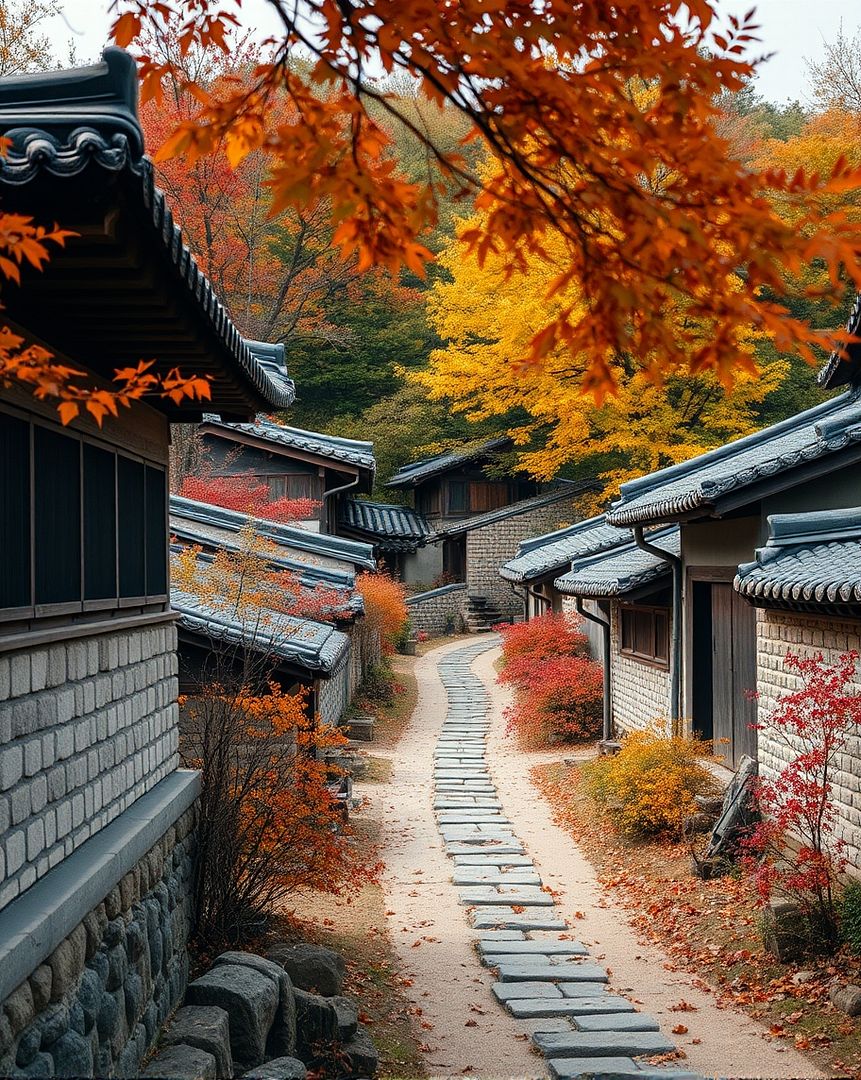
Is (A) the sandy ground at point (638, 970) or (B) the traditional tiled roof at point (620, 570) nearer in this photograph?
(A) the sandy ground at point (638, 970)

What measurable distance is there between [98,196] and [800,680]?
9.39 meters

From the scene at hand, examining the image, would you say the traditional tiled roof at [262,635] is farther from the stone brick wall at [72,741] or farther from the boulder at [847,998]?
the boulder at [847,998]

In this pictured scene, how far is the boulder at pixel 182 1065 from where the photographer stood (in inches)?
243

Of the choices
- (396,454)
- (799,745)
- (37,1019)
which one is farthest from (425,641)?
(37,1019)

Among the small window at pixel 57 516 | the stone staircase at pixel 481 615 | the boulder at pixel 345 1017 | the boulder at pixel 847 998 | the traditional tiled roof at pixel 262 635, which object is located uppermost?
the small window at pixel 57 516

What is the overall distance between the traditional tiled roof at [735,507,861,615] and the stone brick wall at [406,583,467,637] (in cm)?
2845

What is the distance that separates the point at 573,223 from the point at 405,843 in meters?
12.4

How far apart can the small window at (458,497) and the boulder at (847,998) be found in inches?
1393

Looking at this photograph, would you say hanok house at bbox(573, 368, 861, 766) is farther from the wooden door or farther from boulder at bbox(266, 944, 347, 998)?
boulder at bbox(266, 944, 347, 998)

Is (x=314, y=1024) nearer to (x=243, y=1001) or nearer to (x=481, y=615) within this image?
(x=243, y=1001)

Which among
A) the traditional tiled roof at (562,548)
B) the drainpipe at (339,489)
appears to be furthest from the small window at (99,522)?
the drainpipe at (339,489)

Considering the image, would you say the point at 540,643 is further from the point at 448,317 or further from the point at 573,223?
the point at 573,223

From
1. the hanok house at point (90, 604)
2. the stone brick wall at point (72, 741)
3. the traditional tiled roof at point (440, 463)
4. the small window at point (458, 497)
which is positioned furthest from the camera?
the small window at point (458, 497)

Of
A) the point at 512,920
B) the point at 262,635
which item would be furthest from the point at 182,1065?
the point at 262,635
